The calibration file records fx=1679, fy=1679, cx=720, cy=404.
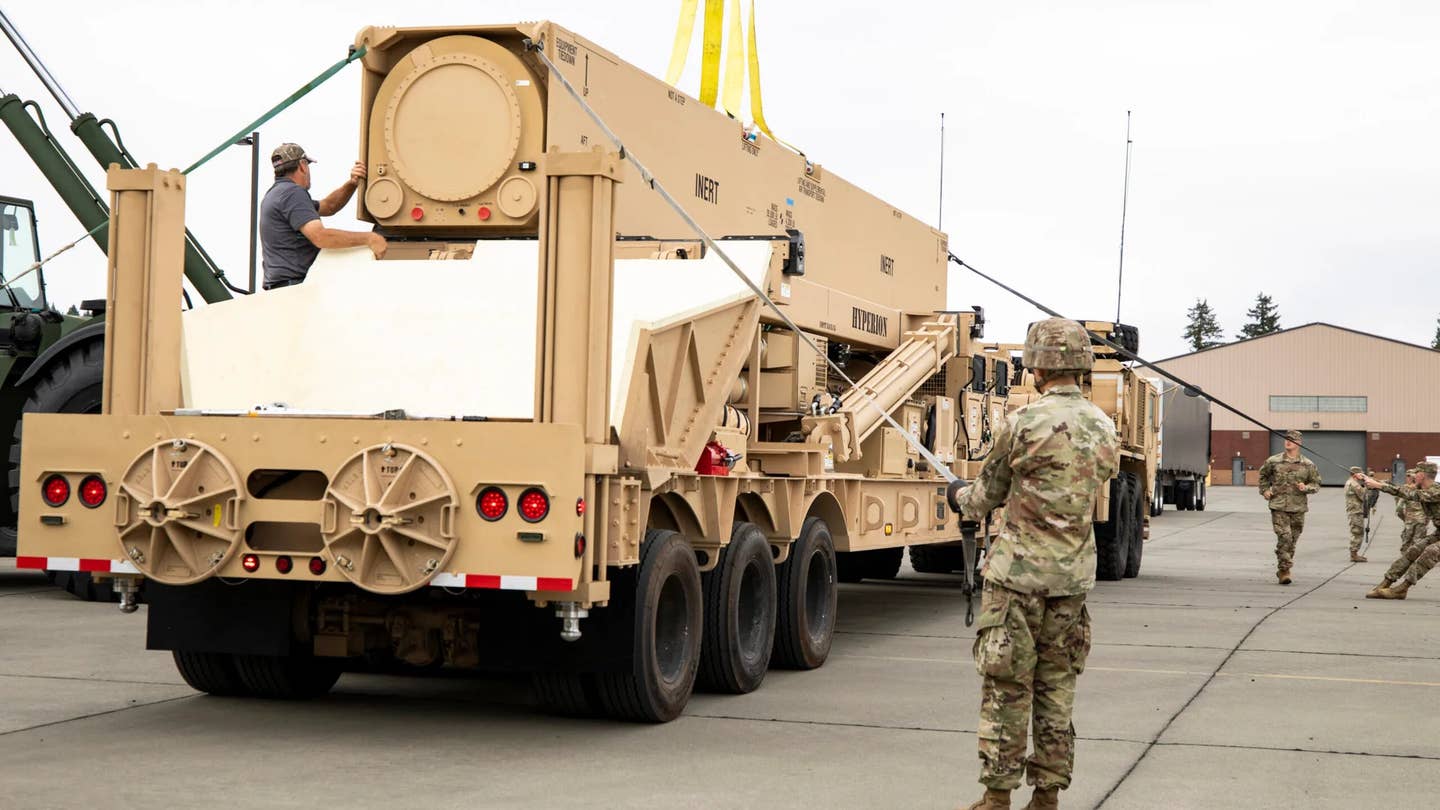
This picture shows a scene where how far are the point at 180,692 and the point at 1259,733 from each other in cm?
568

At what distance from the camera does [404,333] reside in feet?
28.6

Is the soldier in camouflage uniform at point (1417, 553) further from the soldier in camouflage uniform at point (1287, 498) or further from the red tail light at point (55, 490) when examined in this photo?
the red tail light at point (55, 490)

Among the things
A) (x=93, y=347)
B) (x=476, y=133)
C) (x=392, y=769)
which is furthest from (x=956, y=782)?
(x=93, y=347)

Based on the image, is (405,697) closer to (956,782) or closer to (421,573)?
(421,573)

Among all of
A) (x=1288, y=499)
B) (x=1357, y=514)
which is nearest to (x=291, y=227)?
(x=1288, y=499)

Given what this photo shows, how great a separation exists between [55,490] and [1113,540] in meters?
13.9

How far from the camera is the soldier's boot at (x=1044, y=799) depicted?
20.3 ft

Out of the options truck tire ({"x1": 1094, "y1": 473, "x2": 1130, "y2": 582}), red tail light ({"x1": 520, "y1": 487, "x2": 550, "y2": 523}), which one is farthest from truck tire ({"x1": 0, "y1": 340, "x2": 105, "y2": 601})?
truck tire ({"x1": 1094, "y1": 473, "x2": 1130, "y2": 582})

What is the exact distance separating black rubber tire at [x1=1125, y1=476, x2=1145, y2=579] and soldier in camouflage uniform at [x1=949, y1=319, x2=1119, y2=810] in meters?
14.0

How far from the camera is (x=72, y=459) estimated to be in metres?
7.53

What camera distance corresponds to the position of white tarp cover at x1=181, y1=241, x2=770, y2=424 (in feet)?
27.6

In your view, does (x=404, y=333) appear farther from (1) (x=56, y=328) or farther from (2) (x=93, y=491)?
(1) (x=56, y=328)

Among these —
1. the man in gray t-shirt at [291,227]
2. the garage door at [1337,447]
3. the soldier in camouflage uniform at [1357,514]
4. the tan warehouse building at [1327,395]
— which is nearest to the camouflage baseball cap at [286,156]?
the man in gray t-shirt at [291,227]

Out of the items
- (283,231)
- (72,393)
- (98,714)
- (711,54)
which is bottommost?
(98,714)
